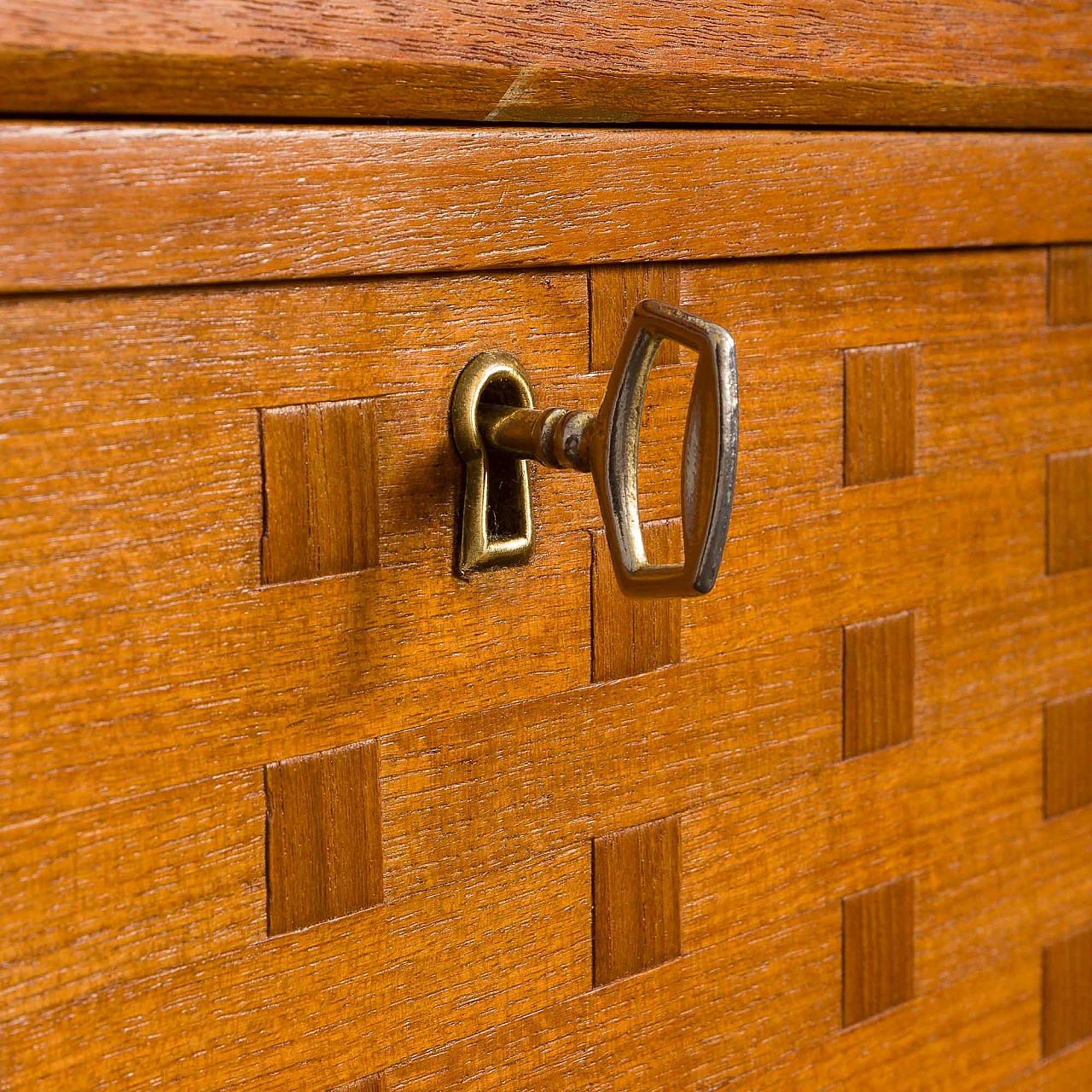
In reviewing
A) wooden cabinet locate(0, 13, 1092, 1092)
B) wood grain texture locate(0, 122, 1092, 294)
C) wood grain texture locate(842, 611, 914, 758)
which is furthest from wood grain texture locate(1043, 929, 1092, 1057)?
wood grain texture locate(0, 122, 1092, 294)

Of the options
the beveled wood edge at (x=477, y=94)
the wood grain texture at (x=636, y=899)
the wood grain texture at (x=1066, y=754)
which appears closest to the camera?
the beveled wood edge at (x=477, y=94)

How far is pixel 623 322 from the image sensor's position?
1.17 feet

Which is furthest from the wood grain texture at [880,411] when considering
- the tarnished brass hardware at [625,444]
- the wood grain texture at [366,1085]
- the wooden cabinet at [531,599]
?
the wood grain texture at [366,1085]

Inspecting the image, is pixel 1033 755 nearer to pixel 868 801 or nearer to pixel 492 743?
pixel 868 801

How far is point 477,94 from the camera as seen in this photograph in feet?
1.04

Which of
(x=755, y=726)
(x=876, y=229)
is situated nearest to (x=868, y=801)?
(x=755, y=726)

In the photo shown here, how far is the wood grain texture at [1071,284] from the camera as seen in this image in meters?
0.45

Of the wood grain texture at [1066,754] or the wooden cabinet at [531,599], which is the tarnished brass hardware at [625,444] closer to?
the wooden cabinet at [531,599]

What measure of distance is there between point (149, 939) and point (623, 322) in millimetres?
192

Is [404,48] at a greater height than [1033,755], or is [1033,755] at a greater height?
[404,48]

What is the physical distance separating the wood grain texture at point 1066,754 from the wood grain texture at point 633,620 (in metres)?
0.18

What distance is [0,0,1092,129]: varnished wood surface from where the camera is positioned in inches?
10.6

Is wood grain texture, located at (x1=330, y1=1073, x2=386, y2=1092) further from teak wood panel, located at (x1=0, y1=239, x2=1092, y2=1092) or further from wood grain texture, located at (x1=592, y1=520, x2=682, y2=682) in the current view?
wood grain texture, located at (x1=592, y1=520, x2=682, y2=682)

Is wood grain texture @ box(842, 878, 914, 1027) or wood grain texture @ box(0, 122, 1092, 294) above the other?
wood grain texture @ box(0, 122, 1092, 294)
